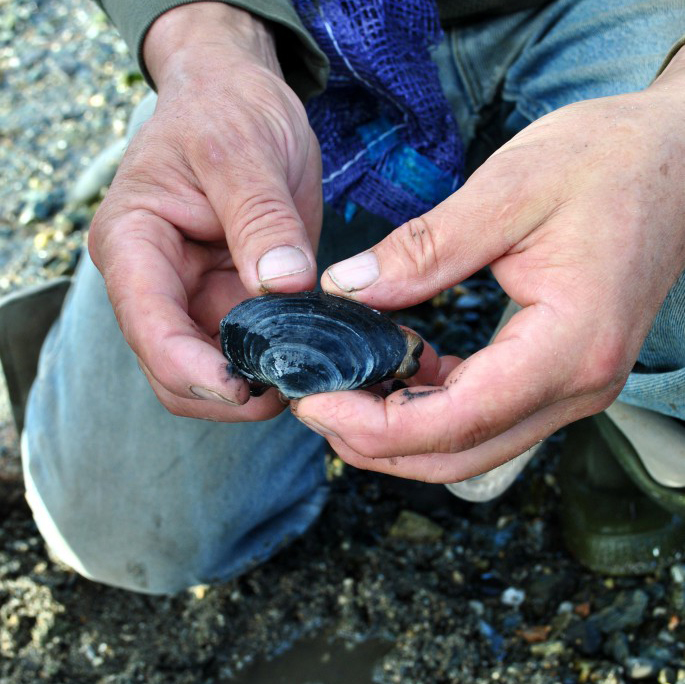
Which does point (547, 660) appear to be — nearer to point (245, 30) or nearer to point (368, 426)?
point (368, 426)

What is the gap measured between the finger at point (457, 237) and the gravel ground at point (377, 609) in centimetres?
150

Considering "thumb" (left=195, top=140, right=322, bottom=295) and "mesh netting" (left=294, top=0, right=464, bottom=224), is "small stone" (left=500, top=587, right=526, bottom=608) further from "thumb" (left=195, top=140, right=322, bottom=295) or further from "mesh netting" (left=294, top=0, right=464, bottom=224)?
"thumb" (left=195, top=140, right=322, bottom=295)

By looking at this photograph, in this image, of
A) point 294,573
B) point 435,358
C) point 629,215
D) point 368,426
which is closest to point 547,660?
point 294,573

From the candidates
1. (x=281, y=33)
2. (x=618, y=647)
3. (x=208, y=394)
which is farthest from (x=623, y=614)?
(x=281, y=33)

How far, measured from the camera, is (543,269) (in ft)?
5.22

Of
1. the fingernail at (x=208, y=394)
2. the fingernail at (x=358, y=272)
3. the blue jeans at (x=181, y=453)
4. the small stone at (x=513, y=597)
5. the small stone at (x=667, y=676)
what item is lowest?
the small stone at (x=513, y=597)

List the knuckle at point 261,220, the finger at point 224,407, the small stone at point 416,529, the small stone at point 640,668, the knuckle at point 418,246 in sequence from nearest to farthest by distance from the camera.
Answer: the knuckle at point 418,246, the knuckle at point 261,220, the finger at point 224,407, the small stone at point 640,668, the small stone at point 416,529

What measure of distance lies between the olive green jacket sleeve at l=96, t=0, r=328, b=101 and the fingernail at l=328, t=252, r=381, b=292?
0.97 metres

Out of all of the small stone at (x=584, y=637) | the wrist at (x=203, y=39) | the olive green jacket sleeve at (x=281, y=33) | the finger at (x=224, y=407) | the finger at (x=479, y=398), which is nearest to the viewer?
the finger at (x=479, y=398)

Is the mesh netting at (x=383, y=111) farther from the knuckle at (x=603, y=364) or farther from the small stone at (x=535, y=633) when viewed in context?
the small stone at (x=535, y=633)

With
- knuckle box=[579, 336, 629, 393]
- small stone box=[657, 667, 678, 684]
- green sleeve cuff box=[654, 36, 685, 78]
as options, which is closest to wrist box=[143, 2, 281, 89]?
green sleeve cuff box=[654, 36, 685, 78]

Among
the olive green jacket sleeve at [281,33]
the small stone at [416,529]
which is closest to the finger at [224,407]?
the olive green jacket sleeve at [281,33]

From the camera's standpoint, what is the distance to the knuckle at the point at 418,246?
1.61 m

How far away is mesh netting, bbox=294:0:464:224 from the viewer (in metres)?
2.35
